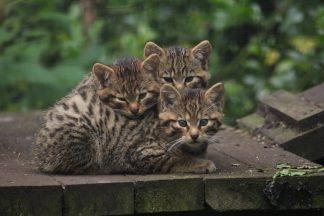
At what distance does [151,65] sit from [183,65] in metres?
0.51

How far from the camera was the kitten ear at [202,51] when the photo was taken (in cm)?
768

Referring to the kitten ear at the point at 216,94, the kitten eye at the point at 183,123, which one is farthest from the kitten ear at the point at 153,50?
the kitten eye at the point at 183,123

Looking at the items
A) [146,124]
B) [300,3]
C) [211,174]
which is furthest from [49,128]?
[300,3]

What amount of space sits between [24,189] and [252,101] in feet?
20.0

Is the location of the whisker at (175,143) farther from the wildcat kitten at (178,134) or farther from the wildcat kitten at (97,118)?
the wildcat kitten at (97,118)

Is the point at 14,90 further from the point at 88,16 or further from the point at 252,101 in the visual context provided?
the point at 252,101

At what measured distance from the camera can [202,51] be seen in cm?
771

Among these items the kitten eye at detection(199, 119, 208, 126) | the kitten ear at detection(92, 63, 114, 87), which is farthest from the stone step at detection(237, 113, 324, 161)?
the kitten ear at detection(92, 63, 114, 87)

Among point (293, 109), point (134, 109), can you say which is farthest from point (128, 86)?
point (293, 109)

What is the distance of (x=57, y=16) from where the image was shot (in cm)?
1212

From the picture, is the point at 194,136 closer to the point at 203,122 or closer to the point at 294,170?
the point at 203,122

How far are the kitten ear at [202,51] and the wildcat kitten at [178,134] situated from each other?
97 centimetres

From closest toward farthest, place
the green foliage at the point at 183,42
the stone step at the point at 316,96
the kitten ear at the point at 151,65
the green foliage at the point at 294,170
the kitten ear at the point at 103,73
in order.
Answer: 1. the green foliage at the point at 294,170
2. the kitten ear at the point at 103,73
3. the kitten ear at the point at 151,65
4. the stone step at the point at 316,96
5. the green foliage at the point at 183,42

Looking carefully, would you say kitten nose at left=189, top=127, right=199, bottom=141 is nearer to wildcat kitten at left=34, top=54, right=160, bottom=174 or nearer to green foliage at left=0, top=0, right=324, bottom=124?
wildcat kitten at left=34, top=54, right=160, bottom=174
